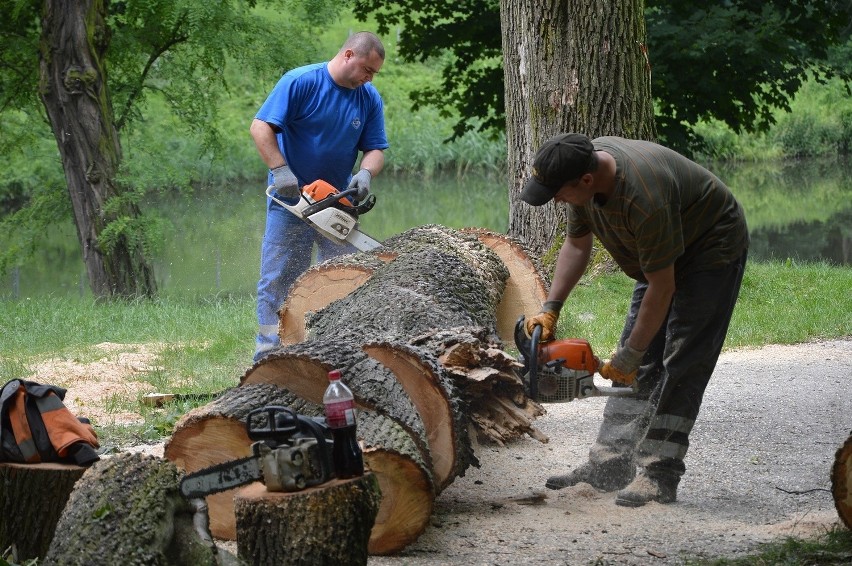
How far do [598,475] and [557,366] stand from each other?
0.71 metres

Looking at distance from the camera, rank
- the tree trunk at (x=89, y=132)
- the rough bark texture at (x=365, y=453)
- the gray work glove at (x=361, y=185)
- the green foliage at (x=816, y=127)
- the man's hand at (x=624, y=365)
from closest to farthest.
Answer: the rough bark texture at (x=365, y=453)
the man's hand at (x=624, y=365)
the gray work glove at (x=361, y=185)
the tree trunk at (x=89, y=132)
the green foliage at (x=816, y=127)

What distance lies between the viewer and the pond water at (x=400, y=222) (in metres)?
15.7

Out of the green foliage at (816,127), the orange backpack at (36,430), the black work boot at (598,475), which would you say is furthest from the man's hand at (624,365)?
the green foliage at (816,127)

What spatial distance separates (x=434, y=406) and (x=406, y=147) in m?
24.3

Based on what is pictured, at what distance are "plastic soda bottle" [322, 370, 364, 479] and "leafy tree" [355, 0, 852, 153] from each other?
1008 cm

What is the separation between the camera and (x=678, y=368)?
4.15m

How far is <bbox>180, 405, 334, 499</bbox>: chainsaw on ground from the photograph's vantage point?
2834 millimetres

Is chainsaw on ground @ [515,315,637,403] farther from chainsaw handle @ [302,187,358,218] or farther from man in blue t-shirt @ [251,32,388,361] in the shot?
man in blue t-shirt @ [251,32,388,361]

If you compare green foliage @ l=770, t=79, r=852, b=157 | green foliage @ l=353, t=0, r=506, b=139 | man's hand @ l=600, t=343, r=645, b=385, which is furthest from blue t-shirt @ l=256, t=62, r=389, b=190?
green foliage @ l=770, t=79, r=852, b=157

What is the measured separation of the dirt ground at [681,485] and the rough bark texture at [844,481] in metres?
0.24

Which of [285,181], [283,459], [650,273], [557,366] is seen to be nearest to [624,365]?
[557,366]

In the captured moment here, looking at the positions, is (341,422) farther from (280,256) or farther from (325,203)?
(280,256)

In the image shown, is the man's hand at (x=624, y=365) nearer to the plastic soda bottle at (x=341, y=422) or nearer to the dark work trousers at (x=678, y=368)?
the dark work trousers at (x=678, y=368)

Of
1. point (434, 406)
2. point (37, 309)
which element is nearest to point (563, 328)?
point (434, 406)
